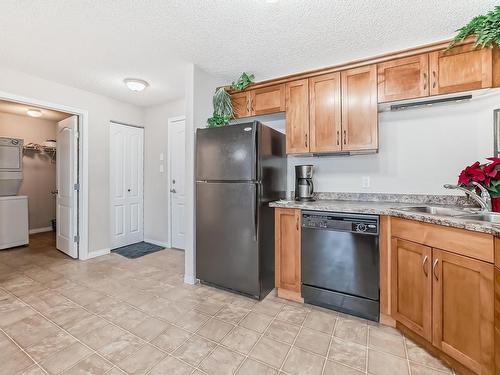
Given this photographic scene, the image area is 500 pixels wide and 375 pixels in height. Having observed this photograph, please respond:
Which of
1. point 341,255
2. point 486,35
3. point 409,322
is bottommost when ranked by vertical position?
point 409,322

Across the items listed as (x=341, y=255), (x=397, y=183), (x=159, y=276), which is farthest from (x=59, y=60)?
(x=397, y=183)

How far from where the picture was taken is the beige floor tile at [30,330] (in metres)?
1.76

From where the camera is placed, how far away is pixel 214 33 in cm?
211

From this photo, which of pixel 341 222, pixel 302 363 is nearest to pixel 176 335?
pixel 302 363

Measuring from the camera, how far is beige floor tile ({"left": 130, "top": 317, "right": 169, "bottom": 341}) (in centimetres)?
182

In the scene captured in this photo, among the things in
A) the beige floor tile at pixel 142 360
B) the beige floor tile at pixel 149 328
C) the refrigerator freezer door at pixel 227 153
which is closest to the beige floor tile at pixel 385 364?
the beige floor tile at pixel 142 360

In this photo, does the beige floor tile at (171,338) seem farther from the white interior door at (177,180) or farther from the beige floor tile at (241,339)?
the white interior door at (177,180)

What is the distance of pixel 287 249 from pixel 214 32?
2078 millimetres

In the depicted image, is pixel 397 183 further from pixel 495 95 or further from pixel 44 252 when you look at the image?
pixel 44 252

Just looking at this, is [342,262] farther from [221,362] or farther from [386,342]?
[221,362]

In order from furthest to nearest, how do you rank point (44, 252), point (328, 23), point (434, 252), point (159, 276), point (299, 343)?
1. point (44, 252)
2. point (159, 276)
3. point (328, 23)
4. point (299, 343)
5. point (434, 252)

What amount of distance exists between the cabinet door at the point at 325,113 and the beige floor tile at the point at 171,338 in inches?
79.5

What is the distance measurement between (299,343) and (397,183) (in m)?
1.79

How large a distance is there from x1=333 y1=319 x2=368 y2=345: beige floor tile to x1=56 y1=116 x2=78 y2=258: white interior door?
3.65 meters
